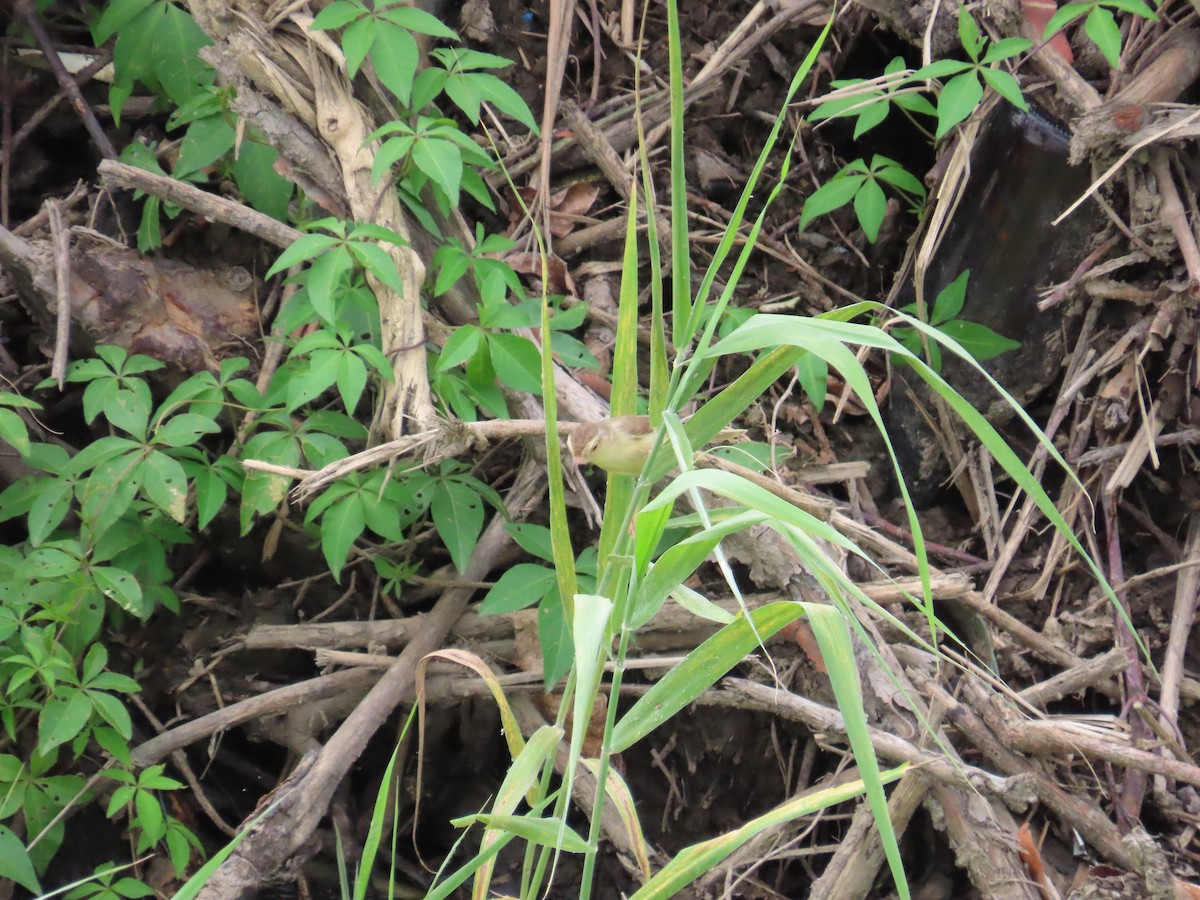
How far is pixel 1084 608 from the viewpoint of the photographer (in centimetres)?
185

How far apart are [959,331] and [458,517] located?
111 cm

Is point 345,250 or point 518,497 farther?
point 518,497

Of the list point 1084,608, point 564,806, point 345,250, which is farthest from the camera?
point 1084,608

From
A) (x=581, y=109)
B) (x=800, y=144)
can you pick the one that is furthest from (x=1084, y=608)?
(x=581, y=109)

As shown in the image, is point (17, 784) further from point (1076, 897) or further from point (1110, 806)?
point (1110, 806)

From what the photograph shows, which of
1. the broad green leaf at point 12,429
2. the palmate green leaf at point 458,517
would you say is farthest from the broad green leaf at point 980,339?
the broad green leaf at point 12,429

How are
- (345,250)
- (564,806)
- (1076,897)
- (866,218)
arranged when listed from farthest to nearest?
(866,218) → (345,250) → (1076,897) → (564,806)

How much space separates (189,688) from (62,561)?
484mm

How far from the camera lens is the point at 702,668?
0.85 m

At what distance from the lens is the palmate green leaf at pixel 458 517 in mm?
1690

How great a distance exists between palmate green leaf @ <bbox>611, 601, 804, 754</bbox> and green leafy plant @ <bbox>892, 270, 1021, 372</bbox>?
4.20 feet

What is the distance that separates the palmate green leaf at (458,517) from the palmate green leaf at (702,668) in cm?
85

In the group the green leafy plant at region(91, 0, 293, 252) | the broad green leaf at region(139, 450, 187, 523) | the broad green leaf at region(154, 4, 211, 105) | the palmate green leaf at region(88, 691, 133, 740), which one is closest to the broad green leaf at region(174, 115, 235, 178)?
the green leafy plant at region(91, 0, 293, 252)

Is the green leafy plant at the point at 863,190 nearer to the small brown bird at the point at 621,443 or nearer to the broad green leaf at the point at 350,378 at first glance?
the broad green leaf at the point at 350,378
